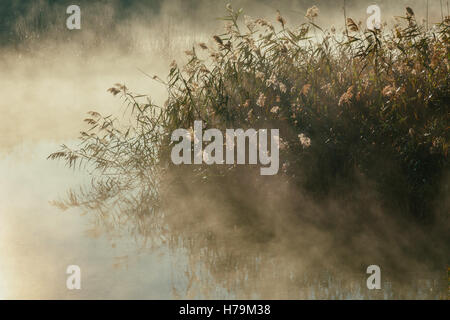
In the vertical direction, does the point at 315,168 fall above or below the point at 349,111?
below

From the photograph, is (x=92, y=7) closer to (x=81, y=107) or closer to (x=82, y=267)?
(x=81, y=107)

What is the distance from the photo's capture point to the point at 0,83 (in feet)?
47.5

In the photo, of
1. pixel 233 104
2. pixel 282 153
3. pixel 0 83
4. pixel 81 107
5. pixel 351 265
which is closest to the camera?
pixel 351 265

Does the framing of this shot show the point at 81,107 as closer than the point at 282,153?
No

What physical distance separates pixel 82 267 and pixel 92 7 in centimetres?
1427

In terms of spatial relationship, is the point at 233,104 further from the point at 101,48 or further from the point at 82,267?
the point at 101,48

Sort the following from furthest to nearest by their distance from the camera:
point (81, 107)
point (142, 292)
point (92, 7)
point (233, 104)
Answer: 1. point (92, 7)
2. point (81, 107)
3. point (233, 104)
4. point (142, 292)

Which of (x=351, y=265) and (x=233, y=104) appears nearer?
(x=351, y=265)

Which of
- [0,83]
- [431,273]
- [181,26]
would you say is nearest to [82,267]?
[431,273]

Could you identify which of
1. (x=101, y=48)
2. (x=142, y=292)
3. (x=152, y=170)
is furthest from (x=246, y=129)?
(x=101, y=48)

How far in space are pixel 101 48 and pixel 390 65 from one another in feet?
38.3

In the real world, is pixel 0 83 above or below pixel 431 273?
above

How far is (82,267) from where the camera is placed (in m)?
4.40

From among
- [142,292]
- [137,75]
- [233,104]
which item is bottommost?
[142,292]
